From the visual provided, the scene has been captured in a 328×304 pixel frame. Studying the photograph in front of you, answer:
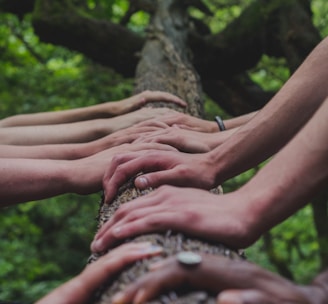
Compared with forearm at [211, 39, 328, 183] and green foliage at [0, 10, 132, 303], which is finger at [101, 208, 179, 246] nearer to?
forearm at [211, 39, 328, 183]

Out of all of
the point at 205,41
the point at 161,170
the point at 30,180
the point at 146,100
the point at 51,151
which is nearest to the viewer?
the point at 161,170

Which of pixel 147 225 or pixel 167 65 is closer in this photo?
pixel 147 225

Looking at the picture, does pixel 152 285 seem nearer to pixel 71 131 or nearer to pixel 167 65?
pixel 71 131

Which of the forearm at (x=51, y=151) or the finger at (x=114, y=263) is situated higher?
the finger at (x=114, y=263)

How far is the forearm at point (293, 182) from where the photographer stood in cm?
145

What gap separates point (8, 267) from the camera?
233 inches

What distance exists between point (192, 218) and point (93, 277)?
30 centimetres

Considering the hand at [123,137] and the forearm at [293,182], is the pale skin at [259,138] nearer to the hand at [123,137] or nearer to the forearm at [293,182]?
the forearm at [293,182]

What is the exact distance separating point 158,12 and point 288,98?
10.2 ft

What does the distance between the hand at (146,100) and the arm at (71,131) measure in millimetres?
209

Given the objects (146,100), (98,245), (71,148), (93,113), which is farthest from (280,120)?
(93,113)

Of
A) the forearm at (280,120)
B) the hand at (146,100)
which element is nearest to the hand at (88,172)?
the forearm at (280,120)

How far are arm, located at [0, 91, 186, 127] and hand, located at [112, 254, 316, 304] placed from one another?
96.3 inches

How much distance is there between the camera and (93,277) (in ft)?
4.30
